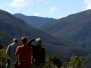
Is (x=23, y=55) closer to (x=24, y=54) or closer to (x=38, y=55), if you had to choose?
(x=24, y=54)

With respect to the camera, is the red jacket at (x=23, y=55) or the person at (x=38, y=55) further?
the person at (x=38, y=55)

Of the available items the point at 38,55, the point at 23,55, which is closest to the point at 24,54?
the point at 23,55

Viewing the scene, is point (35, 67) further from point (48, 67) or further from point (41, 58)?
point (48, 67)

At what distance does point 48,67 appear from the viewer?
271 ft

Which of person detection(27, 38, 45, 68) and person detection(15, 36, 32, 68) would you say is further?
person detection(27, 38, 45, 68)

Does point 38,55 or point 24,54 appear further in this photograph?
point 38,55

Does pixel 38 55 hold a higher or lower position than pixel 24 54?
lower

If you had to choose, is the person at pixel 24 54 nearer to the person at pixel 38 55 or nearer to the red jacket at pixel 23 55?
the red jacket at pixel 23 55

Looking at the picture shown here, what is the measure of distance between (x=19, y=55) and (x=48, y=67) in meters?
70.0

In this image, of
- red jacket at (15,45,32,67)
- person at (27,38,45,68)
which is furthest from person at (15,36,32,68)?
person at (27,38,45,68)

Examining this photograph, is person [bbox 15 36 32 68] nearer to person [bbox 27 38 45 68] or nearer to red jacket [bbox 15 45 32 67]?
red jacket [bbox 15 45 32 67]

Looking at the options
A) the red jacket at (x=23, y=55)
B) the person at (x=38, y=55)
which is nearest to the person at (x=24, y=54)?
the red jacket at (x=23, y=55)

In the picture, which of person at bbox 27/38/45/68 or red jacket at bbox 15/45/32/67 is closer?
red jacket at bbox 15/45/32/67

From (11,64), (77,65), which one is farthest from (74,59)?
(11,64)
